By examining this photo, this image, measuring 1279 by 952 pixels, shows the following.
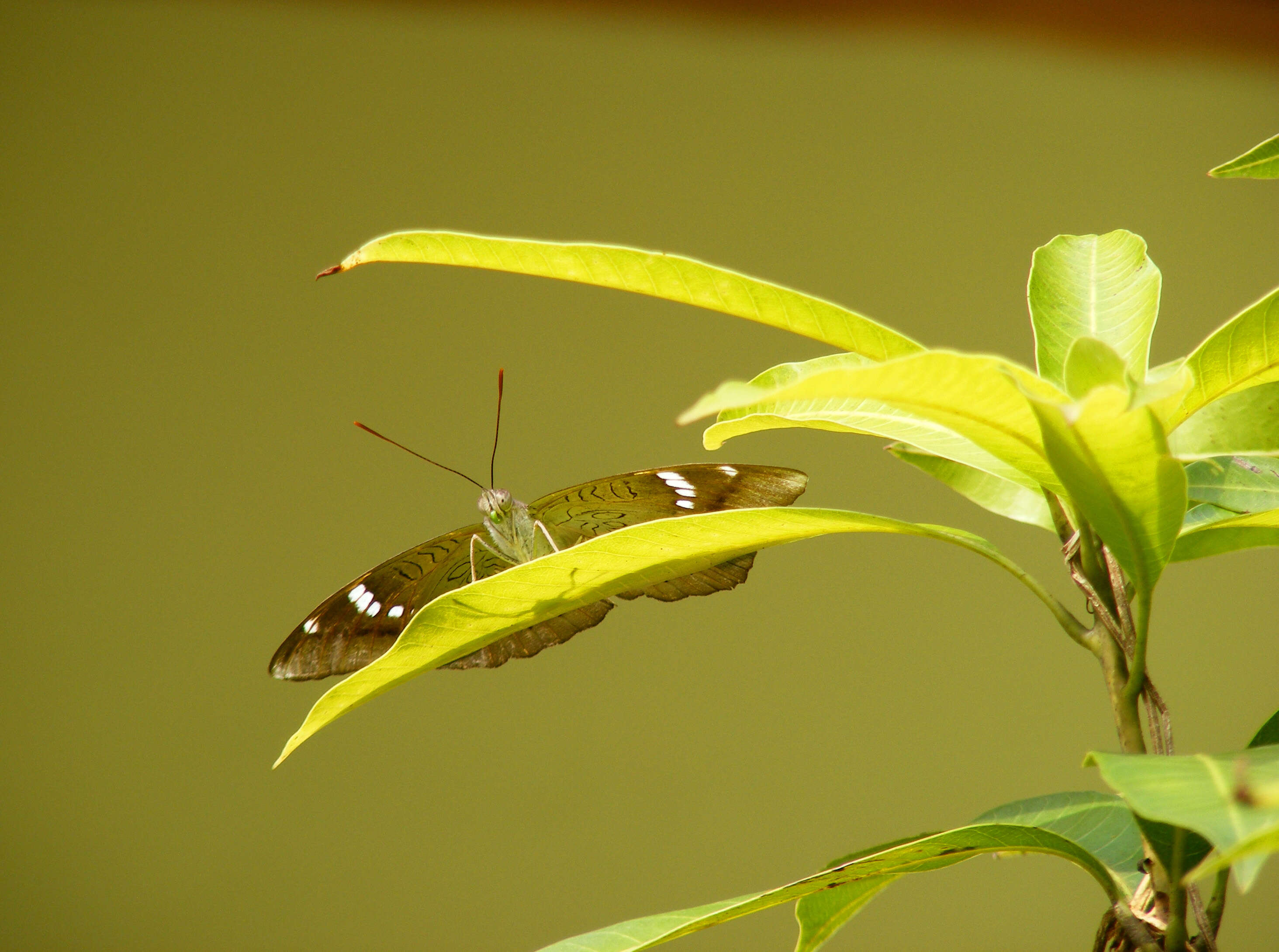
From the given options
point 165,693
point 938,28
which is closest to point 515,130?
point 938,28

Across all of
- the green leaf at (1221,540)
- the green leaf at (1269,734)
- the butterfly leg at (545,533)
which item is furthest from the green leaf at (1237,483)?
the butterfly leg at (545,533)

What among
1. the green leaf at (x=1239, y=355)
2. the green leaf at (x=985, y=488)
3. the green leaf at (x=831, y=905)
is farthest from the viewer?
the green leaf at (x=985, y=488)

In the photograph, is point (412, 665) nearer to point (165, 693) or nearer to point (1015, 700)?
point (165, 693)

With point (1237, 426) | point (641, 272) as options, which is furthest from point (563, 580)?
point (1237, 426)

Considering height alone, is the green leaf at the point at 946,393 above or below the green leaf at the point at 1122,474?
above

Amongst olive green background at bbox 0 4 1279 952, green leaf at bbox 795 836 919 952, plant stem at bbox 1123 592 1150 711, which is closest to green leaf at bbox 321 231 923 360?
plant stem at bbox 1123 592 1150 711

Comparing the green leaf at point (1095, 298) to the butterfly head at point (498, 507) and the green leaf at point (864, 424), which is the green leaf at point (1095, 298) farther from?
the butterfly head at point (498, 507)

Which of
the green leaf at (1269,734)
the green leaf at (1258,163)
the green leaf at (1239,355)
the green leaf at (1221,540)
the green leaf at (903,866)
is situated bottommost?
the green leaf at (903,866)

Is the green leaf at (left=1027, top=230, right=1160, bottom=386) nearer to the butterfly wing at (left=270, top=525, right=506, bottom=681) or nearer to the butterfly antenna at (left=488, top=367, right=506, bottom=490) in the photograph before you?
the butterfly antenna at (left=488, top=367, right=506, bottom=490)

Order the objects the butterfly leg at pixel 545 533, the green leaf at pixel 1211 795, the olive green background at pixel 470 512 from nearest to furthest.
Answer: the green leaf at pixel 1211 795
the butterfly leg at pixel 545 533
the olive green background at pixel 470 512

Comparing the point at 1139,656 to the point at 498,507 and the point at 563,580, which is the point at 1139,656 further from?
the point at 498,507
